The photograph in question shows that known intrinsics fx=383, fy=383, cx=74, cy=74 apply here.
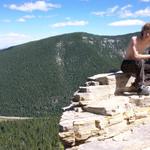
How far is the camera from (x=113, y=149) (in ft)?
48.2

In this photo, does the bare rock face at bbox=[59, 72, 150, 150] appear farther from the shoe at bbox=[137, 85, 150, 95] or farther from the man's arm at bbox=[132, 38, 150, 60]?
the man's arm at bbox=[132, 38, 150, 60]

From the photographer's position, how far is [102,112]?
17516 mm

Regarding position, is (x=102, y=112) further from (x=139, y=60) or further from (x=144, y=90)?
(x=139, y=60)

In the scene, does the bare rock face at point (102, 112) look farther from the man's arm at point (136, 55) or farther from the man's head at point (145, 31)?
the man's head at point (145, 31)

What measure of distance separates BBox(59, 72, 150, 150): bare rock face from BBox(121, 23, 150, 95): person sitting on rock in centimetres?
60

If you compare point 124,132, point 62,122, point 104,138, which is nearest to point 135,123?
point 124,132

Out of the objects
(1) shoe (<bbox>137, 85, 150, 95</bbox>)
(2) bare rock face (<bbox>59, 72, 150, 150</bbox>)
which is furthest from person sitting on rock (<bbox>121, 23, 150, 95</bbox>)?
(2) bare rock face (<bbox>59, 72, 150, 150</bbox>)

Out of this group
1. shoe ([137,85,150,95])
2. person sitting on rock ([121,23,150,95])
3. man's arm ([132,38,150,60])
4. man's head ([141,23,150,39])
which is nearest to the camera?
man's head ([141,23,150,39])

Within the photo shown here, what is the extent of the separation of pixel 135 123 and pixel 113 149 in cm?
394

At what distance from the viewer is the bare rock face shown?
53.0 feet

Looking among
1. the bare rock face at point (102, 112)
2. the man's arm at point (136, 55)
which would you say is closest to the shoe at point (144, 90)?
the bare rock face at point (102, 112)

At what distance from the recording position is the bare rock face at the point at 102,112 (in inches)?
636

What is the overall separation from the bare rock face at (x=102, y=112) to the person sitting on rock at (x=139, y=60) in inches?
23.8

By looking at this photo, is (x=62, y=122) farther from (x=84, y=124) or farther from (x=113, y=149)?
(x=113, y=149)
